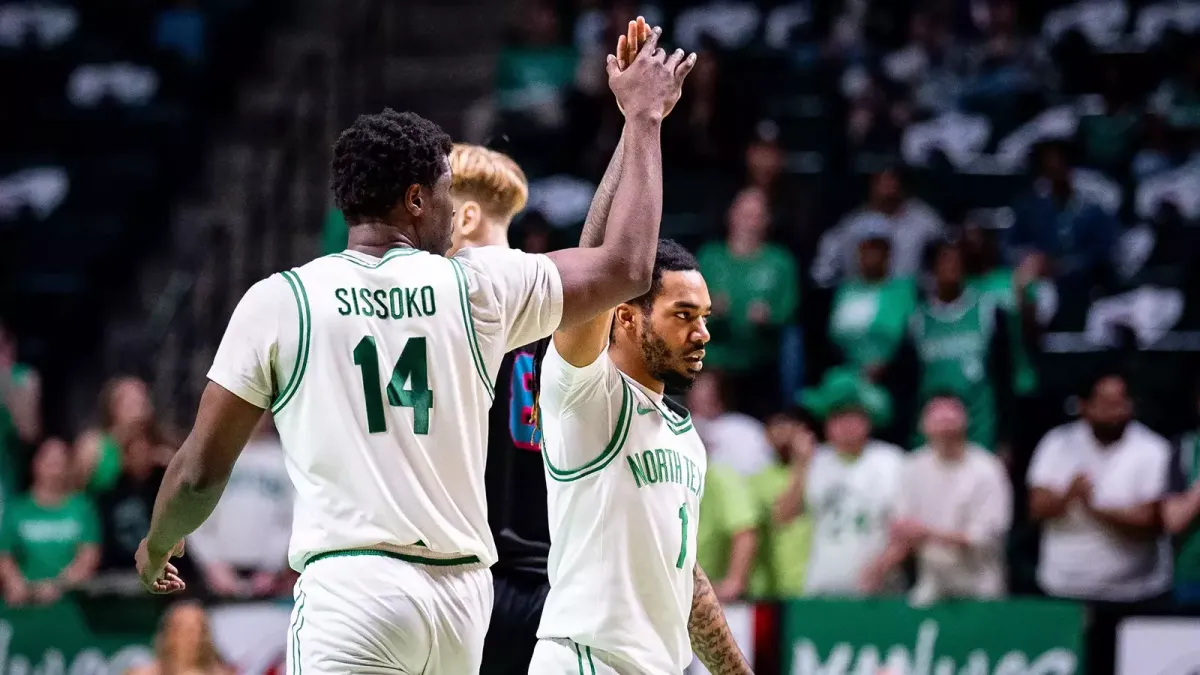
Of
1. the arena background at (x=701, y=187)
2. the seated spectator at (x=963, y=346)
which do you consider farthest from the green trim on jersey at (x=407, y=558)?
the seated spectator at (x=963, y=346)

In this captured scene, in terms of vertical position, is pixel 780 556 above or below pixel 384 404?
below

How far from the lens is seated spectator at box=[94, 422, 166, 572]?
10.6m

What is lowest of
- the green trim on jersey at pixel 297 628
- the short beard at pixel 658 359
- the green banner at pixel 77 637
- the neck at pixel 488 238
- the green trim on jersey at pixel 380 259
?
the green banner at pixel 77 637

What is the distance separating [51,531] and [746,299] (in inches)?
189

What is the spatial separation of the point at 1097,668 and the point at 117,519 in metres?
5.94

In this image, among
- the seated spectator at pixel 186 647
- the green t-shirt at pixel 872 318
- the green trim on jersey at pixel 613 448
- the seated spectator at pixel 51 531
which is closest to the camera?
the green trim on jersey at pixel 613 448

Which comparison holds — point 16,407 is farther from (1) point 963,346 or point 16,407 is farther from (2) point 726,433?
(1) point 963,346

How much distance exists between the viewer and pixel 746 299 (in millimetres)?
11656

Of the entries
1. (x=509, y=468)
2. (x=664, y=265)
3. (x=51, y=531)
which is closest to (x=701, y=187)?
(x=51, y=531)

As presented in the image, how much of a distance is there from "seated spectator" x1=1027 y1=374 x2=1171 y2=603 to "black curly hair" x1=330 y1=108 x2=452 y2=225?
20.5ft

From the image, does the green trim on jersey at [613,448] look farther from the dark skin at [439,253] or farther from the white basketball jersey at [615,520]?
the dark skin at [439,253]

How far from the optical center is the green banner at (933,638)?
29.6 feet

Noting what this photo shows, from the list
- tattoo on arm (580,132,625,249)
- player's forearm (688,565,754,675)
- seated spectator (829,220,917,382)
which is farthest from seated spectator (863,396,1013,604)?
tattoo on arm (580,132,625,249)

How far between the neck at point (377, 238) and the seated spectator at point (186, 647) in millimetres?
5762
